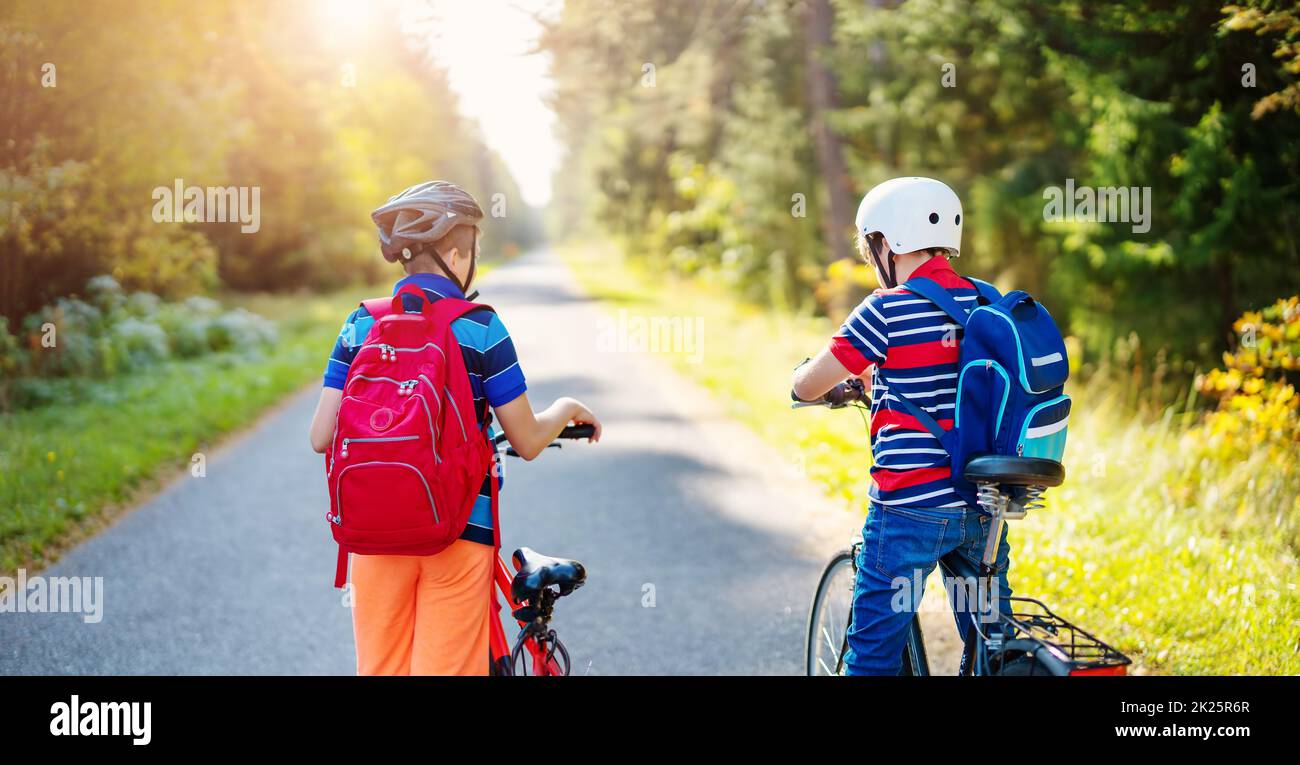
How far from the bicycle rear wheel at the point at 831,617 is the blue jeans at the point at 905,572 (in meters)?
0.47

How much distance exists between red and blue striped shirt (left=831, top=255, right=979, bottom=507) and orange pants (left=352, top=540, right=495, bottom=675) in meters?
1.21

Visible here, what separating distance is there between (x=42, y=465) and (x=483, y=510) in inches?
252

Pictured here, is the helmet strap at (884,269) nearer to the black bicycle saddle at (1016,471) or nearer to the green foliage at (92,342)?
the black bicycle saddle at (1016,471)

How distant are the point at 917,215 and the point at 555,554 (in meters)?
4.14

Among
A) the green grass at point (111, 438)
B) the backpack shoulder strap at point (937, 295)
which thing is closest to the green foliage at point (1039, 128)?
the backpack shoulder strap at point (937, 295)

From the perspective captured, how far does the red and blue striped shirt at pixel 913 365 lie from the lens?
9.21 feet

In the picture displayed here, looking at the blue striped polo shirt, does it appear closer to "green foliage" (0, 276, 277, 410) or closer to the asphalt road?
the asphalt road

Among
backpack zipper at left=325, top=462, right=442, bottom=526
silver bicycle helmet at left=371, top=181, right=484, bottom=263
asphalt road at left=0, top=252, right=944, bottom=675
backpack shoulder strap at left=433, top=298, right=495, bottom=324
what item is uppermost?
silver bicycle helmet at left=371, top=181, right=484, bottom=263

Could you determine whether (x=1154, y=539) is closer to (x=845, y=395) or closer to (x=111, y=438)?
(x=845, y=395)

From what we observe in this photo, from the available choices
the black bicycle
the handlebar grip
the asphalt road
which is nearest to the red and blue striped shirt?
the black bicycle

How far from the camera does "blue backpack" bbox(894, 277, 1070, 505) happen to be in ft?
8.68
